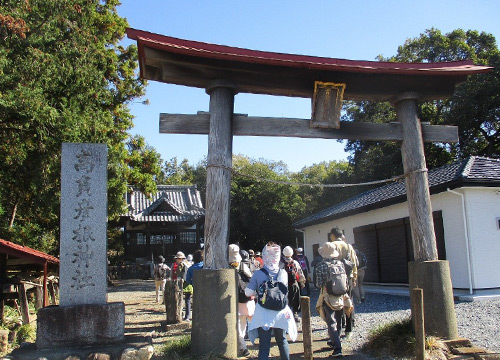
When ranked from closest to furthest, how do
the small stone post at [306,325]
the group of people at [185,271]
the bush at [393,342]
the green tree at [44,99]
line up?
1. the small stone post at [306,325]
2. the bush at [393,342]
3. the group of people at [185,271]
4. the green tree at [44,99]

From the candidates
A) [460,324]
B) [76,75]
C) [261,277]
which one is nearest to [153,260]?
[76,75]

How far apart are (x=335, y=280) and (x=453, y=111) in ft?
72.2

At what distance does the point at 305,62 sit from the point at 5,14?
812 centimetres

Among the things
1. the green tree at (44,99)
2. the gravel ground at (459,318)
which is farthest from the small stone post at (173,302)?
the green tree at (44,99)

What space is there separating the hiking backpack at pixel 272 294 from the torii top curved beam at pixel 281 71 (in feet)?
10.8

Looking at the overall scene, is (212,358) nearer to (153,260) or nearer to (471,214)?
(471,214)

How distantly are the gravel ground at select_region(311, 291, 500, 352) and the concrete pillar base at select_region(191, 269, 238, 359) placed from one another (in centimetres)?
262

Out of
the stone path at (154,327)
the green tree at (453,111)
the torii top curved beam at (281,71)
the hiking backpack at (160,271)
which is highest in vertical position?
the green tree at (453,111)

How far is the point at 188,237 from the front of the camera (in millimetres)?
32250

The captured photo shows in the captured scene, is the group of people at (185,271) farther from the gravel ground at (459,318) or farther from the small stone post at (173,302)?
the gravel ground at (459,318)

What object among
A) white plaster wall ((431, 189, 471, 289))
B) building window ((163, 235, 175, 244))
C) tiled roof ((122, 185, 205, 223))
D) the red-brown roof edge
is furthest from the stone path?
building window ((163, 235, 175, 244))

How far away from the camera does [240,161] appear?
44656 mm

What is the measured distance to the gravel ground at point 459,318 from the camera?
319 inches

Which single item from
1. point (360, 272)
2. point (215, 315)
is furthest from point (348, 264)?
point (360, 272)
